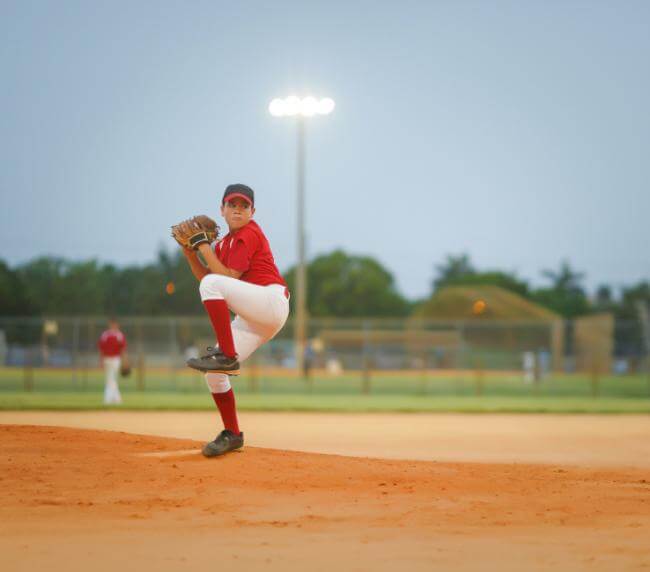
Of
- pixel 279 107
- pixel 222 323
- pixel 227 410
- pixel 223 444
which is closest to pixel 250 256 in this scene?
pixel 222 323

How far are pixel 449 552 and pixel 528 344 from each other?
47.0 metres

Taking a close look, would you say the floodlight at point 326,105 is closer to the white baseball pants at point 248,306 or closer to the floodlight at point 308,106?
the floodlight at point 308,106

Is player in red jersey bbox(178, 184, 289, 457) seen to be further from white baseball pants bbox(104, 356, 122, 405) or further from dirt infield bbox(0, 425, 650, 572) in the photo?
white baseball pants bbox(104, 356, 122, 405)

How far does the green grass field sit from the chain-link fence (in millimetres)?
169

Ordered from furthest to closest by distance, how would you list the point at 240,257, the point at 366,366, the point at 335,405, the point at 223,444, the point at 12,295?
the point at 12,295 < the point at 366,366 < the point at 335,405 < the point at 223,444 < the point at 240,257

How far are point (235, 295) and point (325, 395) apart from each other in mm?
19768

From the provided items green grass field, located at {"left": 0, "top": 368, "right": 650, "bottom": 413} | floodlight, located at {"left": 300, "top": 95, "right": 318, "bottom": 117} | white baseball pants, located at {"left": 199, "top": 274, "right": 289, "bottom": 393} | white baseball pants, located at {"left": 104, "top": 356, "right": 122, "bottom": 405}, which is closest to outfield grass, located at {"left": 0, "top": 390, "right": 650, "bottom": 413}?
green grass field, located at {"left": 0, "top": 368, "right": 650, "bottom": 413}

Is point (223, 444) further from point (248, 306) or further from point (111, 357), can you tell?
point (111, 357)

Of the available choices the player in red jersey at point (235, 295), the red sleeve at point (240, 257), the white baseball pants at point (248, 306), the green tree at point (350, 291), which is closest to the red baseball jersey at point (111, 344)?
the player in red jersey at point (235, 295)

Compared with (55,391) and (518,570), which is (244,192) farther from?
(55,391)

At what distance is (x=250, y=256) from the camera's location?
7012 mm

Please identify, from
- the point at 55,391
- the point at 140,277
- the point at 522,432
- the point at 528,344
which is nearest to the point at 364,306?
the point at 140,277

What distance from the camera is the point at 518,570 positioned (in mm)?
4301

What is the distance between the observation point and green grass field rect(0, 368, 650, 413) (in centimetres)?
2027
